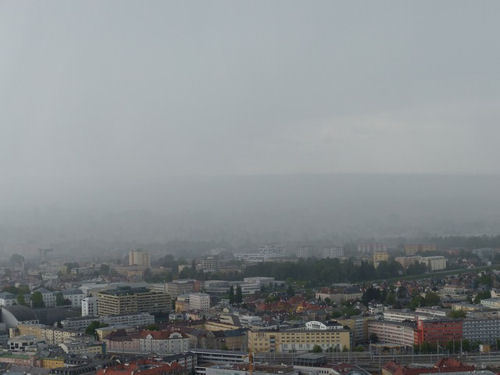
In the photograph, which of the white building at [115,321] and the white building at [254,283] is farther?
the white building at [254,283]

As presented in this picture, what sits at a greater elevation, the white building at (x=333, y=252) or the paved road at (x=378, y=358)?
the white building at (x=333, y=252)

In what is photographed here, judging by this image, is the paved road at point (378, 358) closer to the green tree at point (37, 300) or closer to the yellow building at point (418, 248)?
the green tree at point (37, 300)

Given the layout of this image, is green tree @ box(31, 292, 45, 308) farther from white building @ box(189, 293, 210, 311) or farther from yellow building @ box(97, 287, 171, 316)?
white building @ box(189, 293, 210, 311)

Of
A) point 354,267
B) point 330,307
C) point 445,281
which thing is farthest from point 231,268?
point 330,307

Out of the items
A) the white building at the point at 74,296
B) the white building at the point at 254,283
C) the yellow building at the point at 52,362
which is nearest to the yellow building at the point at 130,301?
the white building at the point at 74,296

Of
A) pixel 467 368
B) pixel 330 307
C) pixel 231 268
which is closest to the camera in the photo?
pixel 467 368

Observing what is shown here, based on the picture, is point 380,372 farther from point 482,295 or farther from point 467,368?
point 482,295

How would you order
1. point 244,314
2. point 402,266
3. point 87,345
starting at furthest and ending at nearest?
point 402,266, point 244,314, point 87,345

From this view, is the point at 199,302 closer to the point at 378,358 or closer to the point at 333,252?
the point at 378,358
